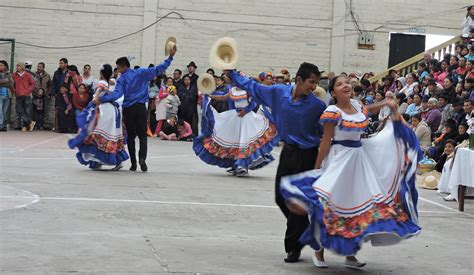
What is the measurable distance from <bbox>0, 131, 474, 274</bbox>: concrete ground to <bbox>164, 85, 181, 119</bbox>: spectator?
974 cm

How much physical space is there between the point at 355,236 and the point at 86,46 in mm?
19958

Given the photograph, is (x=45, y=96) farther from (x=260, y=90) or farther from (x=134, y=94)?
(x=260, y=90)

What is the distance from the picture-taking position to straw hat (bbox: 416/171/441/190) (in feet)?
45.1

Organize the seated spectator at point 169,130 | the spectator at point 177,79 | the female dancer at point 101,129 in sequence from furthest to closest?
the spectator at point 177,79, the seated spectator at point 169,130, the female dancer at point 101,129

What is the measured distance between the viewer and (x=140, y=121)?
13.3 metres

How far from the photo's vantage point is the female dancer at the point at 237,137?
44.2 feet

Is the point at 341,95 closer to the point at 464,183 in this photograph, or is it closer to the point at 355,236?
the point at 355,236

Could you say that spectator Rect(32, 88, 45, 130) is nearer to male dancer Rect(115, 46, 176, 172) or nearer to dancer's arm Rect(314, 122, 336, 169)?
male dancer Rect(115, 46, 176, 172)

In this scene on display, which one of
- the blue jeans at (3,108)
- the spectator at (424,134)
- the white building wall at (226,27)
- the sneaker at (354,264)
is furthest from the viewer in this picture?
the white building wall at (226,27)

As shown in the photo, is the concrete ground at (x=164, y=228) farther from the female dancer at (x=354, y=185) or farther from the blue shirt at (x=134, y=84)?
the blue shirt at (x=134, y=84)

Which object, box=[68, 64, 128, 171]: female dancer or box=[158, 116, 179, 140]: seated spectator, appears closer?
box=[68, 64, 128, 171]: female dancer

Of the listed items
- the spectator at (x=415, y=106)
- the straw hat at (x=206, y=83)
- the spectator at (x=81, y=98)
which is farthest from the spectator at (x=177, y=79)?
the straw hat at (x=206, y=83)

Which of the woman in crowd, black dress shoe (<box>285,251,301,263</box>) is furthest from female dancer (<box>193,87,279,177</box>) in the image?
the woman in crowd

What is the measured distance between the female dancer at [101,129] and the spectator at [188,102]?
10.5 m
